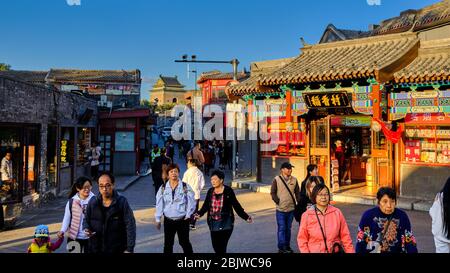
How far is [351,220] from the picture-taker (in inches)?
437

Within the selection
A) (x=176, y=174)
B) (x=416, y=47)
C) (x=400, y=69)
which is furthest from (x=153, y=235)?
(x=416, y=47)

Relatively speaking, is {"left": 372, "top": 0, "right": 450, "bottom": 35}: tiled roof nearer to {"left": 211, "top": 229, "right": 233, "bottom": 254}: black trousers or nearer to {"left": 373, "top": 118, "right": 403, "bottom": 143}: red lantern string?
{"left": 373, "top": 118, "right": 403, "bottom": 143}: red lantern string

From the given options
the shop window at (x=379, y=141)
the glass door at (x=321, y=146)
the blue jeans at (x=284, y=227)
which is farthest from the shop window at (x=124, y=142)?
the blue jeans at (x=284, y=227)

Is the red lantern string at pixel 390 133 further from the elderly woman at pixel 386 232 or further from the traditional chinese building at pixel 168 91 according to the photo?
the traditional chinese building at pixel 168 91

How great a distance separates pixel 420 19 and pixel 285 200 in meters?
17.6

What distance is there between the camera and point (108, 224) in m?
4.91

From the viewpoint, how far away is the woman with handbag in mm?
6324

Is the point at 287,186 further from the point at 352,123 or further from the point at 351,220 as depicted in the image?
the point at 352,123

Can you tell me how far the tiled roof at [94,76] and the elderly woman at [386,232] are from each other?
3053 cm

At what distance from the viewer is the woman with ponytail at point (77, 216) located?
5.83 metres

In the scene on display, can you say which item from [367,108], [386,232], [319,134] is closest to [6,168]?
[386,232]

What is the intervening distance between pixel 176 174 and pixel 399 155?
9.41m

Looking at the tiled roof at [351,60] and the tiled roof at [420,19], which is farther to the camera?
the tiled roof at [420,19]

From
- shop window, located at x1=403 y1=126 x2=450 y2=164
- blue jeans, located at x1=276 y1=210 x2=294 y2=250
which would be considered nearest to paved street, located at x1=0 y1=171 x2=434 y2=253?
blue jeans, located at x1=276 y1=210 x2=294 y2=250
